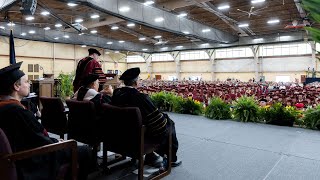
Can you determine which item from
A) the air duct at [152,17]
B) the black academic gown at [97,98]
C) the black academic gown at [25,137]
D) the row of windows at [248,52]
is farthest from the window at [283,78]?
the black academic gown at [25,137]

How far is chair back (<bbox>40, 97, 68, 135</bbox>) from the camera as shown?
3.15 meters

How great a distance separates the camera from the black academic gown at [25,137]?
1539mm

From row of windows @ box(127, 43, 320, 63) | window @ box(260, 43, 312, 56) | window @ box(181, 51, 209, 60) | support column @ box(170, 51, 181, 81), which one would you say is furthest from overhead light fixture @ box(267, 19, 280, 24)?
support column @ box(170, 51, 181, 81)

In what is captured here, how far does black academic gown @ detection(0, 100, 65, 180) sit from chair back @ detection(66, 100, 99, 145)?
1.02 metres

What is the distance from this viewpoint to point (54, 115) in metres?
3.26

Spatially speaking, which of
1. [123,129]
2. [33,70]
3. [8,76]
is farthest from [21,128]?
[33,70]

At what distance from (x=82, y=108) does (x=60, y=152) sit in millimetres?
996

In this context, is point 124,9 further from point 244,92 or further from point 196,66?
point 196,66

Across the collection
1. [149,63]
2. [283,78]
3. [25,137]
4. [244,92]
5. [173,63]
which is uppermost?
[149,63]

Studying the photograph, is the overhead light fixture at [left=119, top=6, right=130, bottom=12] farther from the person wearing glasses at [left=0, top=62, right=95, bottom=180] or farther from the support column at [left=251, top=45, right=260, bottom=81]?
the support column at [left=251, top=45, right=260, bottom=81]

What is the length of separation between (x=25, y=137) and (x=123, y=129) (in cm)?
99

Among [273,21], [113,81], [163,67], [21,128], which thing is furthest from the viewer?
Answer: [163,67]

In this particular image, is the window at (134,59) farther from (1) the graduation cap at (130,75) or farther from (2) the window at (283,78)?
(1) the graduation cap at (130,75)

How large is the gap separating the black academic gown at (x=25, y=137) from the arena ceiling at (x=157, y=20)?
23.0 ft
